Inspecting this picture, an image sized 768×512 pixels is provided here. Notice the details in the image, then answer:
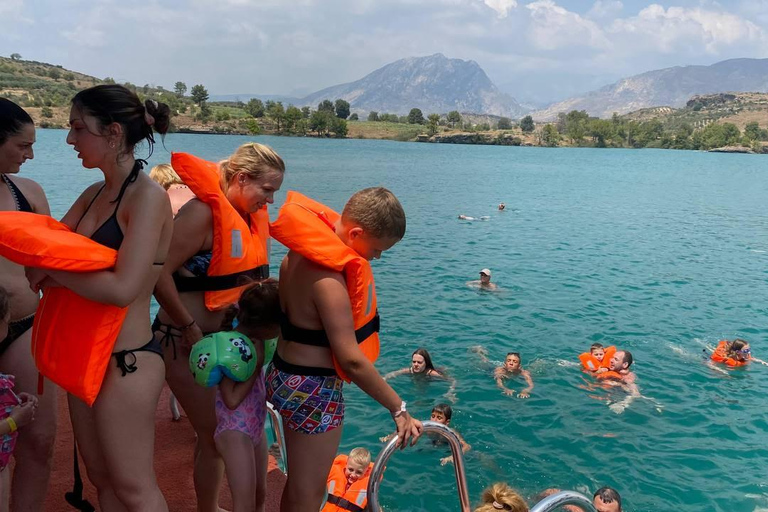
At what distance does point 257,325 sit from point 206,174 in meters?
0.89

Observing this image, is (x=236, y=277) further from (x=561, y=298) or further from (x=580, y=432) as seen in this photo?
(x=561, y=298)

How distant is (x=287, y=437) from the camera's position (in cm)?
265

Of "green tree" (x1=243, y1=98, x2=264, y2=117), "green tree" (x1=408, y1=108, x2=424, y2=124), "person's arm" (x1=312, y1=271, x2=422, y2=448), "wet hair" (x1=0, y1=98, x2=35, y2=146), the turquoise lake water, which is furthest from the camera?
"green tree" (x1=408, y1=108, x2=424, y2=124)

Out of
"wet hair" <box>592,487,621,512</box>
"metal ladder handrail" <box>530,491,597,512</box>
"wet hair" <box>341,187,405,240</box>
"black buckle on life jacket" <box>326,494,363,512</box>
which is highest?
"wet hair" <box>341,187,405,240</box>

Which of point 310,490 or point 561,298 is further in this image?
point 561,298

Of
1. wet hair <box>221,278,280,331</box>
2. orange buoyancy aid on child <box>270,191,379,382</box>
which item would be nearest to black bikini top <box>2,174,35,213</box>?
wet hair <box>221,278,280,331</box>

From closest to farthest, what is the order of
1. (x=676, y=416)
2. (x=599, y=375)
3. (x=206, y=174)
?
(x=206, y=174) < (x=676, y=416) < (x=599, y=375)

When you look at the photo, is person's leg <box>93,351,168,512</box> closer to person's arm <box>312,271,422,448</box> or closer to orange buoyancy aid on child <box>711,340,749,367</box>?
person's arm <box>312,271,422,448</box>

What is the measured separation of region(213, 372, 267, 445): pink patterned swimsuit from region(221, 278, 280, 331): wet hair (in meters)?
0.35

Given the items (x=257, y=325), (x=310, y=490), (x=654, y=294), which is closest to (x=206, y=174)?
(x=257, y=325)

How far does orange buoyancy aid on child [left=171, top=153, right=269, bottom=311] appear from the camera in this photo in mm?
3029

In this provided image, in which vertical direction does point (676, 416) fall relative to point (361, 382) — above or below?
below

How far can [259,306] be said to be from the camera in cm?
276

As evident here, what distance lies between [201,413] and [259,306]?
28.2 inches
